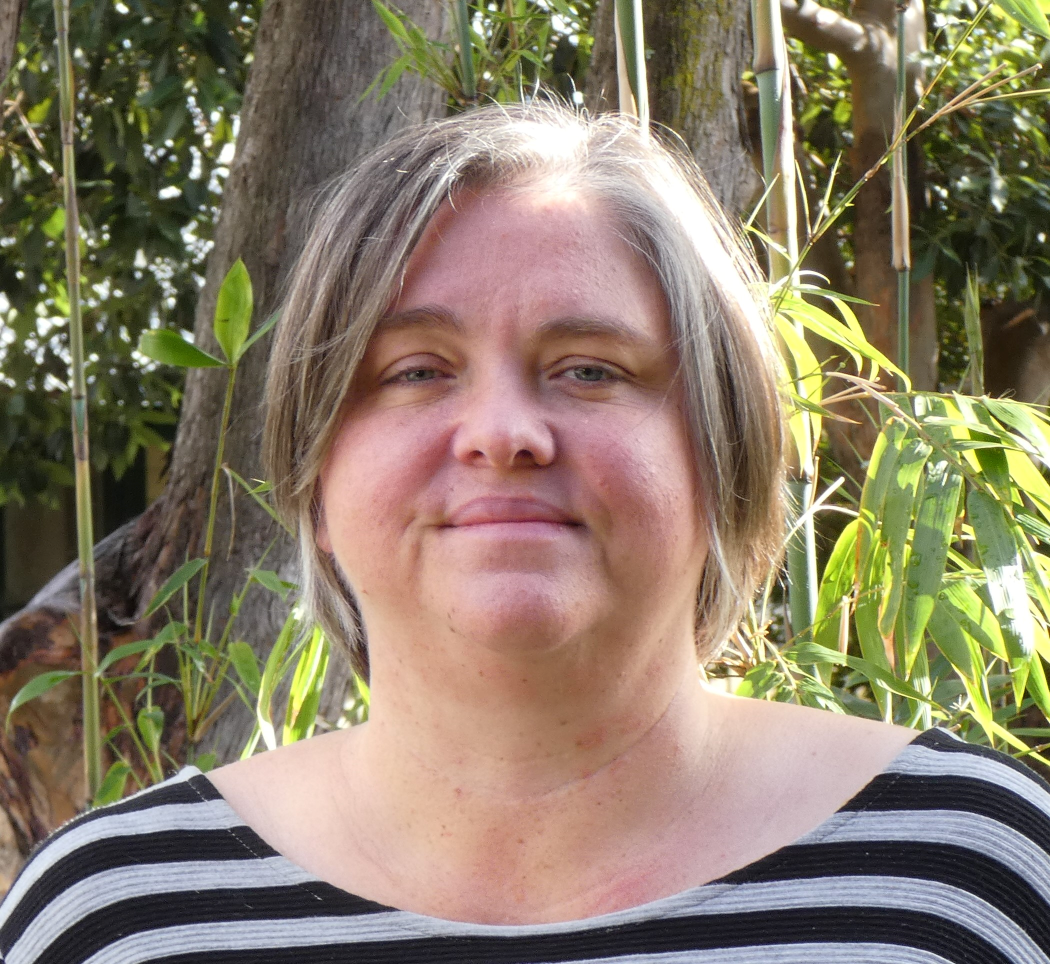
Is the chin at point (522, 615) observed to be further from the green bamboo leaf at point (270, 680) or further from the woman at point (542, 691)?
the green bamboo leaf at point (270, 680)

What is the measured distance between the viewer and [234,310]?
5.14 ft

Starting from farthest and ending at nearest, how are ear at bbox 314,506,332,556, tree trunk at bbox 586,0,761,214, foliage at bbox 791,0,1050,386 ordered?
1. foliage at bbox 791,0,1050,386
2. tree trunk at bbox 586,0,761,214
3. ear at bbox 314,506,332,556

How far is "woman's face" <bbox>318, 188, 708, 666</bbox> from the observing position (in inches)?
35.1

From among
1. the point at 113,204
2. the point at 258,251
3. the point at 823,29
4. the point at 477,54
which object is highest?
the point at 823,29

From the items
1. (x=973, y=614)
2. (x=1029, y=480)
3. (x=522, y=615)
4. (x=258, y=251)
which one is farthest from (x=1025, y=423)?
(x=258, y=251)

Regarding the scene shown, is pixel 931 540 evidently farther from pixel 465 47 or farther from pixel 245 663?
pixel 245 663

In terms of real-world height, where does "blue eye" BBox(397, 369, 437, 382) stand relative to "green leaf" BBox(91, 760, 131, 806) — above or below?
above

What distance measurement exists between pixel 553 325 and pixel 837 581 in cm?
61

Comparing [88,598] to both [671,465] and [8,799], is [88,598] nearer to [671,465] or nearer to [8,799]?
[671,465]

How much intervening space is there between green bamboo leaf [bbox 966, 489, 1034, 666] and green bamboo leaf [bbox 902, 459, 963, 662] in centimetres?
2

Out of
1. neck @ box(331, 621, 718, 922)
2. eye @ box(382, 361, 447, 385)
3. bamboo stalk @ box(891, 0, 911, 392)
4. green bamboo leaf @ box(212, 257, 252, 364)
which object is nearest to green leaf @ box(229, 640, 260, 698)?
green bamboo leaf @ box(212, 257, 252, 364)

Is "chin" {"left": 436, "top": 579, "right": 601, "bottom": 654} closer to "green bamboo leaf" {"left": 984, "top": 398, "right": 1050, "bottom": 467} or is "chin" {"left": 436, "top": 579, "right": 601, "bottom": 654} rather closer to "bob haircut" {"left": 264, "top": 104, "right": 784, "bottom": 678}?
"bob haircut" {"left": 264, "top": 104, "right": 784, "bottom": 678}

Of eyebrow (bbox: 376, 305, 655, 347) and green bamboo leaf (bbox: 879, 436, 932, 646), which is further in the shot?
green bamboo leaf (bbox: 879, 436, 932, 646)

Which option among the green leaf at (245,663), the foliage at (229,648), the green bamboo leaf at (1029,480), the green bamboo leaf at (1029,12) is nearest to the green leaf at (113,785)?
the foliage at (229,648)
